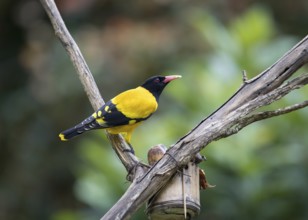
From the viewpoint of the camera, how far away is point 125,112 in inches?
156

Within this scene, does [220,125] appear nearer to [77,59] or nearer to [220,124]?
[220,124]

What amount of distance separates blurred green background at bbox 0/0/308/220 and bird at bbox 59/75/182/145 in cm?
196

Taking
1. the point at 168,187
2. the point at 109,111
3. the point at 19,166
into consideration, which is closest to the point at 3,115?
the point at 19,166

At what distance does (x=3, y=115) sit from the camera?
975 centimetres

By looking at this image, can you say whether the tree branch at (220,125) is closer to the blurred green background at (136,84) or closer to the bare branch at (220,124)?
the bare branch at (220,124)

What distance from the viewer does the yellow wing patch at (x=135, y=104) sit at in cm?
396

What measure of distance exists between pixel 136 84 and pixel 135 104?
15.3ft

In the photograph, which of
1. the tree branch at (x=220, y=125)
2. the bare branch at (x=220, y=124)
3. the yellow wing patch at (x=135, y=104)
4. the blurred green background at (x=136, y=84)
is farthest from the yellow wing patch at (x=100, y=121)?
A: the blurred green background at (x=136, y=84)

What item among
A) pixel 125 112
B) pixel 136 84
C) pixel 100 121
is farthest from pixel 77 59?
pixel 136 84

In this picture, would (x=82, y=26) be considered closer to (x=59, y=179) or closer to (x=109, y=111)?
(x=59, y=179)

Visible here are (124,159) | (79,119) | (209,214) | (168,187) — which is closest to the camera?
(168,187)

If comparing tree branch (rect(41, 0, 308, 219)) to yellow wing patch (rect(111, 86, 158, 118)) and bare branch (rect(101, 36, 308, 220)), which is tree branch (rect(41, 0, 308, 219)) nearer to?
bare branch (rect(101, 36, 308, 220))

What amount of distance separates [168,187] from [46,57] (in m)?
6.71

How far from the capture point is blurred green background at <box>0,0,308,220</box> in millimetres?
6348
